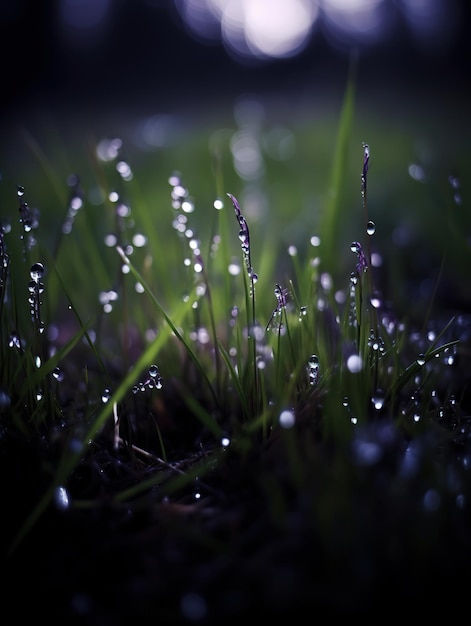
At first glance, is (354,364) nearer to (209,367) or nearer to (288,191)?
(209,367)

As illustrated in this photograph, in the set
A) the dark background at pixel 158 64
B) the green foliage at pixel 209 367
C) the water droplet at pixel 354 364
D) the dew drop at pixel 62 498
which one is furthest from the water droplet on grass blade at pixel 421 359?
the dark background at pixel 158 64

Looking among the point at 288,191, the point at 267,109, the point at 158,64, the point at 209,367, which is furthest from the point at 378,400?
the point at 158,64

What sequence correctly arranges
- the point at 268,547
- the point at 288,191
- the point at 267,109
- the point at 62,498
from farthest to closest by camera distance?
1. the point at 267,109
2. the point at 288,191
3. the point at 62,498
4. the point at 268,547

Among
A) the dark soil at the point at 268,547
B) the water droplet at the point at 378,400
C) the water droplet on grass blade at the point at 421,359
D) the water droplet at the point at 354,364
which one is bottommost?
the dark soil at the point at 268,547

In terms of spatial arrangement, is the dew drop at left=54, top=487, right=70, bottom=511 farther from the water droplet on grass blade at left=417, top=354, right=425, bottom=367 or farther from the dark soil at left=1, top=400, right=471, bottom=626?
the water droplet on grass blade at left=417, top=354, right=425, bottom=367

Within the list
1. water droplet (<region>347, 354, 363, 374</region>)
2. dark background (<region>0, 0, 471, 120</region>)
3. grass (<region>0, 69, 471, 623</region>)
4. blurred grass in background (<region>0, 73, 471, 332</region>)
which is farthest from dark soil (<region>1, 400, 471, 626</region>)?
dark background (<region>0, 0, 471, 120</region>)

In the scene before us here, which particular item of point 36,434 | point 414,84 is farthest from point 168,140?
point 414,84

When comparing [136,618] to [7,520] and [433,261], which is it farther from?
[433,261]

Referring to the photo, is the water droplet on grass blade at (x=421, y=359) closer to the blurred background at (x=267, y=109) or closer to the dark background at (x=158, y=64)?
the blurred background at (x=267, y=109)
